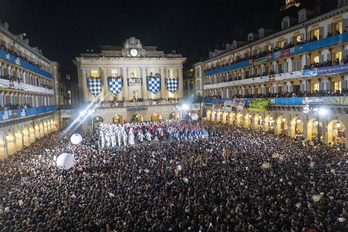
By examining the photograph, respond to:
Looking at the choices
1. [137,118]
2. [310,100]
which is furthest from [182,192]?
[137,118]

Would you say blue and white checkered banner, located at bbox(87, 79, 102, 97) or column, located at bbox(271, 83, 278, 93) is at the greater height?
blue and white checkered banner, located at bbox(87, 79, 102, 97)

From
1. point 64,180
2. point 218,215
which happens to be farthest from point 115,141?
point 218,215

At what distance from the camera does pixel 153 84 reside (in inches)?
1874

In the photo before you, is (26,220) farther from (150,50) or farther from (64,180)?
(150,50)

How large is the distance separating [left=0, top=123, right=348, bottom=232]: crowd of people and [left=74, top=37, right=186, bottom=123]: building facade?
26712 mm

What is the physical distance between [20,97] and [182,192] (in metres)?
26.5

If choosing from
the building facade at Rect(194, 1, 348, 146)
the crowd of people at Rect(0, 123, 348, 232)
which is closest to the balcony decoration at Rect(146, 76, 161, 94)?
the building facade at Rect(194, 1, 348, 146)

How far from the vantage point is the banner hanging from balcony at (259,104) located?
103 feet

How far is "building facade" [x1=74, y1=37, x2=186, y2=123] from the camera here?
1843 inches

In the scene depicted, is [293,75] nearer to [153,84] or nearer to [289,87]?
[289,87]

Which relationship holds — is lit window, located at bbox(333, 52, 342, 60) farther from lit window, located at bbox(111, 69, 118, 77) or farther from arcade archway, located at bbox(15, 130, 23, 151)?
lit window, located at bbox(111, 69, 118, 77)

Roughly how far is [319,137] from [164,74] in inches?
1261

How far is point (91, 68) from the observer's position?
156ft

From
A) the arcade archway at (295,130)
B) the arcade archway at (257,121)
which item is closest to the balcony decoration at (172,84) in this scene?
the arcade archway at (257,121)
